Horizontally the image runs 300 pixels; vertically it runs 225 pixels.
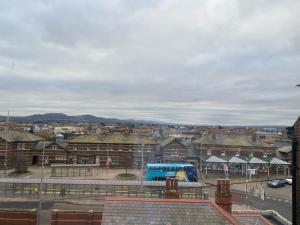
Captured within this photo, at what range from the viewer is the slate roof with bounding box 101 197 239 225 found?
45.5 feet

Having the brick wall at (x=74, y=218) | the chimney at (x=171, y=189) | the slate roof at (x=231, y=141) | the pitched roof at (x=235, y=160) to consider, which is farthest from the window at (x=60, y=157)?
the chimney at (x=171, y=189)

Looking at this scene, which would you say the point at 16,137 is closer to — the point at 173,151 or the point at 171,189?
the point at 173,151

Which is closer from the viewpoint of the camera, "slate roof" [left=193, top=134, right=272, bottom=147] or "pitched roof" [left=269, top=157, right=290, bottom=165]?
"pitched roof" [left=269, top=157, right=290, bottom=165]

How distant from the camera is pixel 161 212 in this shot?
14.2m

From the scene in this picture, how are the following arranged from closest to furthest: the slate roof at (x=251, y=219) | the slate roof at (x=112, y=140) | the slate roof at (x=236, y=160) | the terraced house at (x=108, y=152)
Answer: the slate roof at (x=251, y=219), the slate roof at (x=236, y=160), the terraced house at (x=108, y=152), the slate roof at (x=112, y=140)

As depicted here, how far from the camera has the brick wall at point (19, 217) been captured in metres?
21.7

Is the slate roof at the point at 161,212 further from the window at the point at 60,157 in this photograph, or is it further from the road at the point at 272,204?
the window at the point at 60,157

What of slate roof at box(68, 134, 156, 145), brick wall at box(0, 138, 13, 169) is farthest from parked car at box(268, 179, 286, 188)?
brick wall at box(0, 138, 13, 169)

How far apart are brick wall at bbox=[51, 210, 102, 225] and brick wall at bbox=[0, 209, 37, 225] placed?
1.61 m

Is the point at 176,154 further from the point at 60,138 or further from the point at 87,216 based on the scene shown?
the point at 87,216

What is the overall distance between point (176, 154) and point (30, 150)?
28.6 metres

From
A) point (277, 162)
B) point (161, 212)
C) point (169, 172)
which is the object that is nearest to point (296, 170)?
point (161, 212)

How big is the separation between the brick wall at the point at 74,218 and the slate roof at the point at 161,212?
8.18 metres

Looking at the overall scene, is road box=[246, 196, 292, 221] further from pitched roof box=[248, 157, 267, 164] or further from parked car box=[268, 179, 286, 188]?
pitched roof box=[248, 157, 267, 164]
